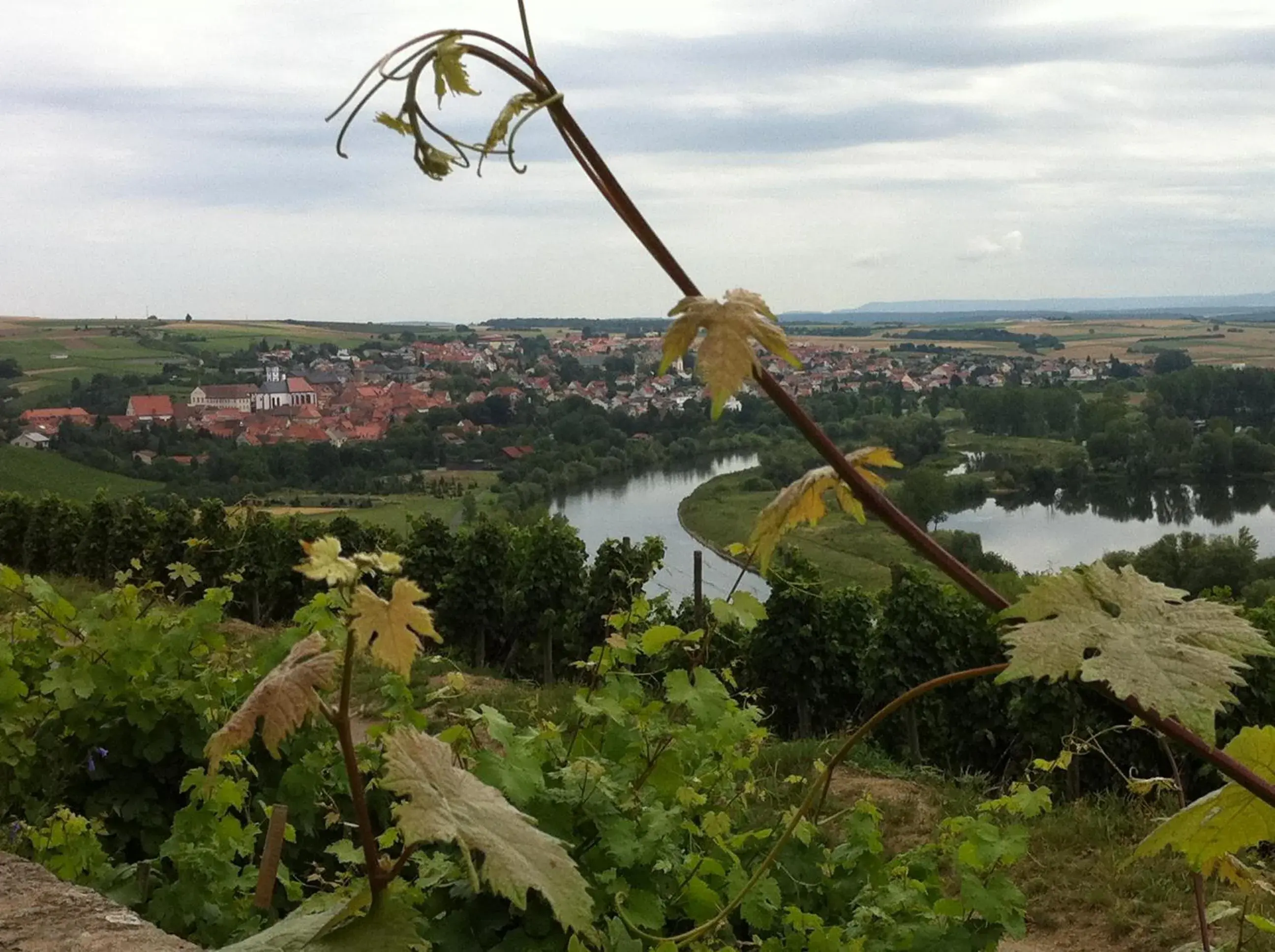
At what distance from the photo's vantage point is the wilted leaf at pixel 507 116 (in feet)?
1.83

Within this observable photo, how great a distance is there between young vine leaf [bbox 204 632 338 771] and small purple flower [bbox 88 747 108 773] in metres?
2.83

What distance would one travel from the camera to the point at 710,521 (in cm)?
2394

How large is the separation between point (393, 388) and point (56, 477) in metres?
15.3

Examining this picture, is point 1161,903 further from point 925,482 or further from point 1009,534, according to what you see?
point 1009,534

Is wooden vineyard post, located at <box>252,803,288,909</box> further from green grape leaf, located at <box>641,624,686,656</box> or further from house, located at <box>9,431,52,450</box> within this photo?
house, located at <box>9,431,52,450</box>

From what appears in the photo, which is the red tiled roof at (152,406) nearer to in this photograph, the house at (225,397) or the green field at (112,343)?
the house at (225,397)

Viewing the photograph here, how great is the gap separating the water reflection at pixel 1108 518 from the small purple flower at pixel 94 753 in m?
29.4

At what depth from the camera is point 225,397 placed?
1710 inches

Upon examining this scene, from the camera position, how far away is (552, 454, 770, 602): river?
22.0 meters

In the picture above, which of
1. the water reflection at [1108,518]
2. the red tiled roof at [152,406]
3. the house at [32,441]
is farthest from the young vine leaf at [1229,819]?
the red tiled roof at [152,406]

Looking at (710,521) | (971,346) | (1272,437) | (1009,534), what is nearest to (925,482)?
(710,521)

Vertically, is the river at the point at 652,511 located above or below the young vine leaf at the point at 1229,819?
below

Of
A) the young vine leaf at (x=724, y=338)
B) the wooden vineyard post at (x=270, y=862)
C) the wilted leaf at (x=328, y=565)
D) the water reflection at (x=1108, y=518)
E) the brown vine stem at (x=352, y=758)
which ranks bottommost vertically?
the water reflection at (x=1108, y=518)

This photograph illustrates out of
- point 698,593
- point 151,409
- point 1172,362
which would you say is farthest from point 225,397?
point 1172,362
